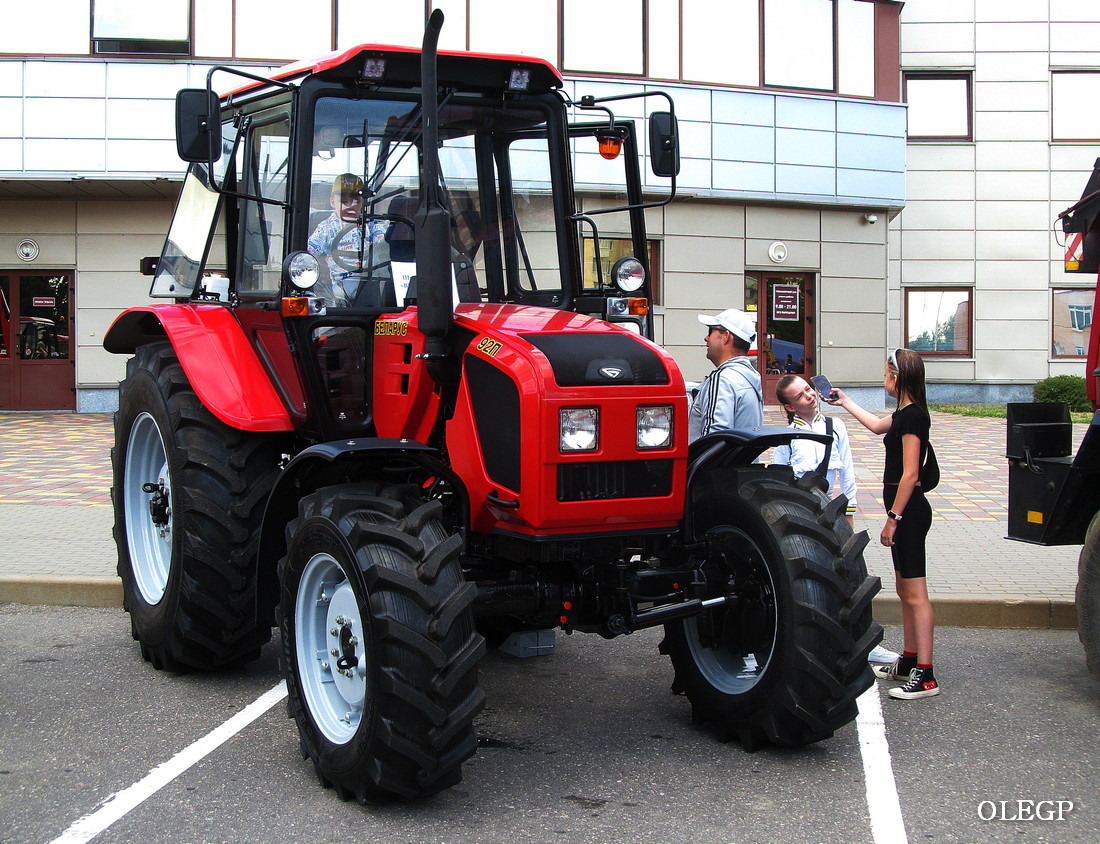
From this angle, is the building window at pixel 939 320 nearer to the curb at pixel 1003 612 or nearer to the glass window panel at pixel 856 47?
the glass window panel at pixel 856 47

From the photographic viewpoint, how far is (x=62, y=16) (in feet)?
61.5

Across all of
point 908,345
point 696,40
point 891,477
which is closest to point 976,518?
point 891,477

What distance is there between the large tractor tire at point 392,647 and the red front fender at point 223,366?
1.17m

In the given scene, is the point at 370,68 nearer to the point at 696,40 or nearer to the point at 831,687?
the point at 831,687

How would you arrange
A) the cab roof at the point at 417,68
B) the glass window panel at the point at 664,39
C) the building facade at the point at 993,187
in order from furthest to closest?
the building facade at the point at 993,187
the glass window panel at the point at 664,39
the cab roof at the point at 417,68

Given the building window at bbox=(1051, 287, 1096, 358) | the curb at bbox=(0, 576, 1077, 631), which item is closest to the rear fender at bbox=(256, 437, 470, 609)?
the curb at bbox=(0, 576, 1077, 631)

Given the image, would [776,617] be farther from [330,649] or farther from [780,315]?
[780,315]

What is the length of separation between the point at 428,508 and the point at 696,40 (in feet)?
58.3

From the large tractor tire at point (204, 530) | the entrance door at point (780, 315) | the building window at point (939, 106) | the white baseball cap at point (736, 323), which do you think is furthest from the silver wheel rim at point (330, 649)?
the building window at point (939, 106)

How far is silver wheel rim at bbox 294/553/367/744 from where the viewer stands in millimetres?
4289

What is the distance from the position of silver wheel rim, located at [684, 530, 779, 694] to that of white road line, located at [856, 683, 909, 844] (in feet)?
1.75

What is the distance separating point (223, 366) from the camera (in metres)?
5.63

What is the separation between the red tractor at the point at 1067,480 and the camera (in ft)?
17.5

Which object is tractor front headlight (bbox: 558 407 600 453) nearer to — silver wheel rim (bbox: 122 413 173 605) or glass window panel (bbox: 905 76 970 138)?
silver wheel rim (bbox: 122 413 173 605)
